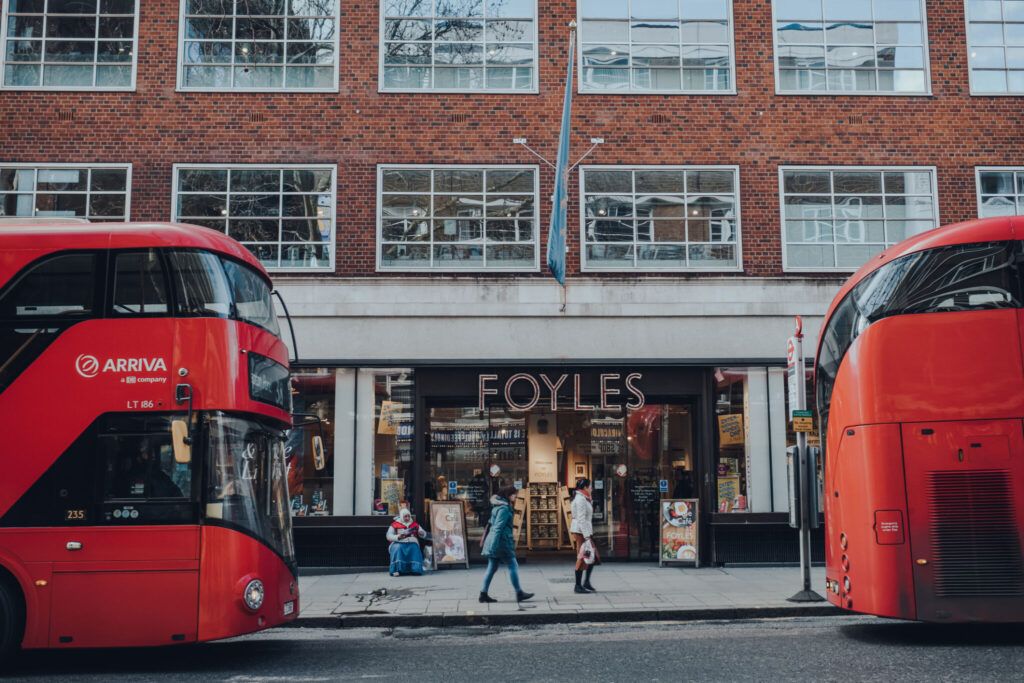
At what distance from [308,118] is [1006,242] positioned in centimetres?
1151

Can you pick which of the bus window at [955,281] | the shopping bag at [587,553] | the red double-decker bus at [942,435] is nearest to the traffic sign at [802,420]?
the red double-decker bus at [942,435]

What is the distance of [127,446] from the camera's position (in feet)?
26.9

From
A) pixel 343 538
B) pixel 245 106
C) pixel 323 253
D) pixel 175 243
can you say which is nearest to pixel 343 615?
pixel 343 538

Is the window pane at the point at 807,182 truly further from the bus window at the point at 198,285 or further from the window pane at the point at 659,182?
the bus window at the point at 198,285

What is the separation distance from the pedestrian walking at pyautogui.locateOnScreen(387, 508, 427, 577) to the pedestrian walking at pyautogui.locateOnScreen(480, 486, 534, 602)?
9.60 feet

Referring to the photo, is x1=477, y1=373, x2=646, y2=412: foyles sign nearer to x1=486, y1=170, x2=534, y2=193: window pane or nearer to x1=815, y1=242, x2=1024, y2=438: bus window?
x1=486, y1=170, x2=534, y2=193: window pane

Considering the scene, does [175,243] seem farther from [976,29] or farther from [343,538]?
[976,29]

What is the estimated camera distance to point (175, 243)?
853 cm

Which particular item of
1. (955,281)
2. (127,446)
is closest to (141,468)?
(127,446)

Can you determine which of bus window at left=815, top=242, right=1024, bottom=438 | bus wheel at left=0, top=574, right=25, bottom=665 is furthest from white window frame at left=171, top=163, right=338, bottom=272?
bus window at left=815, top=242, right=1024, bottom=438

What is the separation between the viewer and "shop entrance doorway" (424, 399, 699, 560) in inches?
626

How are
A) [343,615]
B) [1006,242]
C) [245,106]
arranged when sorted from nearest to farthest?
[1006,242] < [343,615] < [245,106]

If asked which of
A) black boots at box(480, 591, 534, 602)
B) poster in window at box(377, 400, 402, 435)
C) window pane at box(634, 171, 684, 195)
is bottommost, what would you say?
black boots at box(480, 591, 534, 602)

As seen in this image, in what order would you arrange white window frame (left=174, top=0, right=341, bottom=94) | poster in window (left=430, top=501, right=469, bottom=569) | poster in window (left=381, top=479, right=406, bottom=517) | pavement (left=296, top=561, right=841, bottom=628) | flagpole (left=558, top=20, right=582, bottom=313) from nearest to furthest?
pavement (left=296, top=561, right=841, bottom=628)
flagpole (left=558, top=20, right=582, bottom=313)
poster in window (left=430, top=501, right=469, bottom=569)
poster in window (left=381, top=479, right=406, bottom=517)
white window frame (left=174, top=0, right=341, bottom=94)
